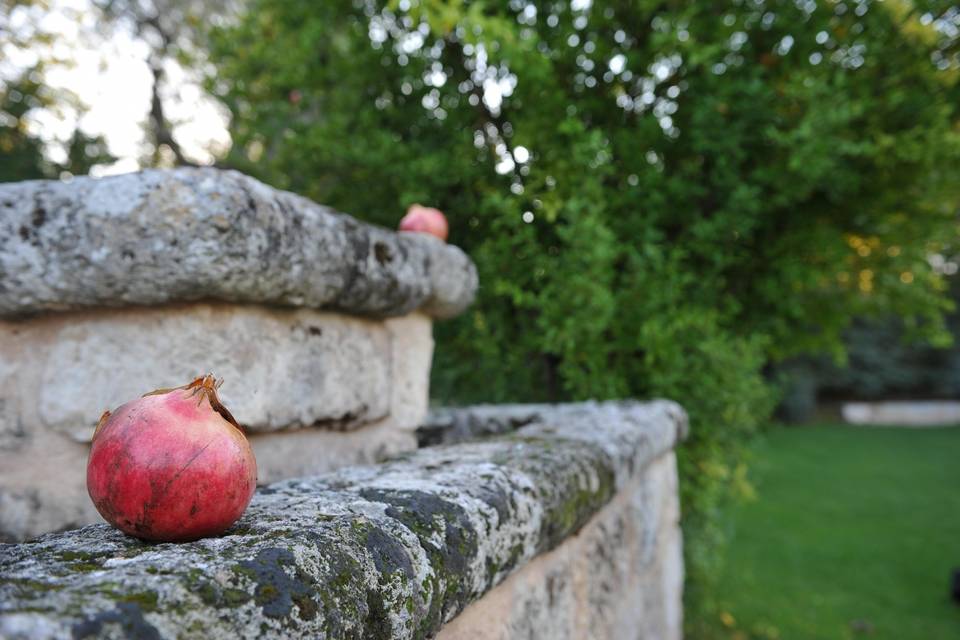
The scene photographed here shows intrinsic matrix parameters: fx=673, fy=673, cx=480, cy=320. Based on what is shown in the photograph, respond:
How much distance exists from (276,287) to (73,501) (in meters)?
0.57

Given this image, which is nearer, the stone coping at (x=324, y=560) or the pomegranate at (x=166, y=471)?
the stone coping at (x=324, y=560)

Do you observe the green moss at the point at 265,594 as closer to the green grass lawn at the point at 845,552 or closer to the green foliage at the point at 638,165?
the green foliage at the point at 638,165

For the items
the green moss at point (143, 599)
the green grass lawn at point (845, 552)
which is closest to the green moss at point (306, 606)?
the green moss at point (143, 599)

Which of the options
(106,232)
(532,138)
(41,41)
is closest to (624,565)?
(106,232)

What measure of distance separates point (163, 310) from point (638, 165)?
2.45m

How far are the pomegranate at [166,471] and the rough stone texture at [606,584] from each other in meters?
0.40

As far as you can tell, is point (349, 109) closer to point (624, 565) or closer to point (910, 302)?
point (624, 565)

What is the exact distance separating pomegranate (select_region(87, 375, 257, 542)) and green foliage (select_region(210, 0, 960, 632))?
206 centimetres

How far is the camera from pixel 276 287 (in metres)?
1.29

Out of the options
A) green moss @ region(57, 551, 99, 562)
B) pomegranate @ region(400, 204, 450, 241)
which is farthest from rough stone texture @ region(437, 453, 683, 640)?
pomegranate @ region(400, 204, 450, 241)

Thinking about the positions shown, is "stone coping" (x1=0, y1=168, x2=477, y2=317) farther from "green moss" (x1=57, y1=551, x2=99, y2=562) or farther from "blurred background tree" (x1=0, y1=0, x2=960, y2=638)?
"blurred background tree" (x1=0, y1=0, x2=960, y2=638)

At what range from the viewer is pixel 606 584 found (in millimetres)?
1683

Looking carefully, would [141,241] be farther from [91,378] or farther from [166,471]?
[166,471]

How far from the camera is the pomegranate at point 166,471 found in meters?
0.72
